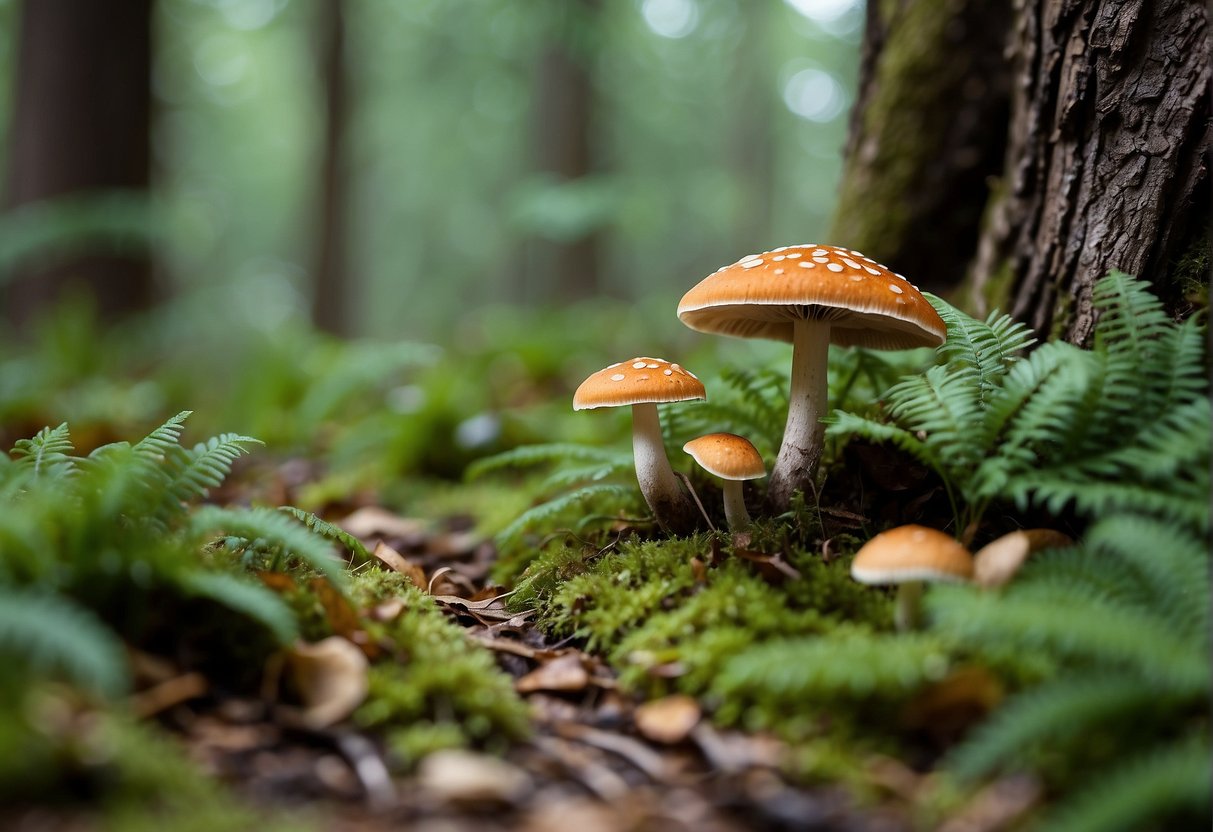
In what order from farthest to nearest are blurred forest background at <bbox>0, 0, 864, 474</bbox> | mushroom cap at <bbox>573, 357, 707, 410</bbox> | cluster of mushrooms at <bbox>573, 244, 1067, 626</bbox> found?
blurred forest background at <bbox>0, 0, 864, 474</bbox>
mushroom cap at <bbox>573, 357, 707, 410</bbox>
cluster of mushrooms at <bbox>573, 244, 1067, 626</bbox>

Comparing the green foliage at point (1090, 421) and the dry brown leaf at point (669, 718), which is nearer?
the dry brown leaf at point (669, 718)

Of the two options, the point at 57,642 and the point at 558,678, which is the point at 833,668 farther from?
the point at 57,642

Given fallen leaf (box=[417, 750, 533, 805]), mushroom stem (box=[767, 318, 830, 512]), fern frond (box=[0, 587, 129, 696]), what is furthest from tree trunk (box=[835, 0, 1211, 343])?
fern frond (box=[0, 587, 129, 696])

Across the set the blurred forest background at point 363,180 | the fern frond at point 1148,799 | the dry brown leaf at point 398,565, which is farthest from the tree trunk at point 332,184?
the fern frond at point 1148,799

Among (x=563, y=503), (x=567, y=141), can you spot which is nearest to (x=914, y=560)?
(x=563, y=503)

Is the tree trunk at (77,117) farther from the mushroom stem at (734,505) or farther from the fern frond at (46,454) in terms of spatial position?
the mushroom stem at (734,505)

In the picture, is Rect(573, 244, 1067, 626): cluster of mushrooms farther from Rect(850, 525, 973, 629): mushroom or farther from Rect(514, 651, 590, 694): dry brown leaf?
Rect(514, 651, 590, 694): dry brown leaf

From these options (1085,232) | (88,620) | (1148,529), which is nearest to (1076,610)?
(1148,529)
